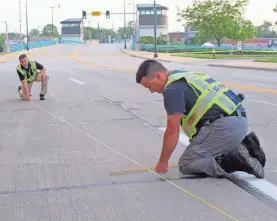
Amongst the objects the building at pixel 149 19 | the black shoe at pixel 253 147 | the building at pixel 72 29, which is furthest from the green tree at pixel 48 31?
the black shoe at pixel 253 147

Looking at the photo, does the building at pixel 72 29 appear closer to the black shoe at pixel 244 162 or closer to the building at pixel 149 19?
the building at pixel 149 19

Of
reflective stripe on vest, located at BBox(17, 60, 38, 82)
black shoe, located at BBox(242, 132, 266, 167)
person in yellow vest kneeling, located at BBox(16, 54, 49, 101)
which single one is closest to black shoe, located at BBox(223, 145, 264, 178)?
black shoe, located at BBox(242, 132, 266, 167)

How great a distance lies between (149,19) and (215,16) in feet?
222

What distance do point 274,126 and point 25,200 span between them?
5490mm

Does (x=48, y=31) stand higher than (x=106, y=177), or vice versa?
(x=48, y=31)

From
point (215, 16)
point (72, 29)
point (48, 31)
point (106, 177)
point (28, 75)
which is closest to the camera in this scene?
point (106, 177)

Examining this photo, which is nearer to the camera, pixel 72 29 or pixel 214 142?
pixel 214 142

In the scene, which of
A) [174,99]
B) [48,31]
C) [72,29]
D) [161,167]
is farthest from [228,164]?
[48,31]

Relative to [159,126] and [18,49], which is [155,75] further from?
[18,49]

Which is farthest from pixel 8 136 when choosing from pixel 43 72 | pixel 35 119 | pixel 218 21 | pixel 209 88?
pixel 218 21

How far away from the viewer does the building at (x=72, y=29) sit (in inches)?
6048

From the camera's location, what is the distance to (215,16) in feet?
173

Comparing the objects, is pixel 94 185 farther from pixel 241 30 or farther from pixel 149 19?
pixel 149 19

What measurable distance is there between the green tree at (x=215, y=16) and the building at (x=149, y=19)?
208ft
